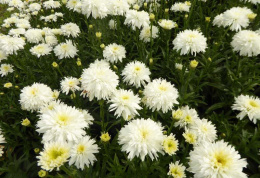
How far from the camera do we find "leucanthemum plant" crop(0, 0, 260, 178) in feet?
5.55

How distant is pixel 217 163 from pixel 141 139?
2.03ft

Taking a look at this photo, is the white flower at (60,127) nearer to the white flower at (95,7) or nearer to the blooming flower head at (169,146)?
the blooming flower head at (169,146)

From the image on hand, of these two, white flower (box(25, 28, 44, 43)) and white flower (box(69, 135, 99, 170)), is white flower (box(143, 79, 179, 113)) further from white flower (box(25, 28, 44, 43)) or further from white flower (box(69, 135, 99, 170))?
white flower (box(25, 28, 44, 43))

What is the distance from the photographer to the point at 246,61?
128 inches

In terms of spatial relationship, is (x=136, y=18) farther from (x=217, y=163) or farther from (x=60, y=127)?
(x=217, y=163)

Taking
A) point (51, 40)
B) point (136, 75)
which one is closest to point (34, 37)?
point (51, 40)

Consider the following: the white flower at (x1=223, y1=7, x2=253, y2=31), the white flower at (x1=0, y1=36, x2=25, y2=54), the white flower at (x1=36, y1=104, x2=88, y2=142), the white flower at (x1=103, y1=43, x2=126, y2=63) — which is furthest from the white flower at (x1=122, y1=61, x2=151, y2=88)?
the white flower at (x1=0, y1=36, x2=25, y2=54)

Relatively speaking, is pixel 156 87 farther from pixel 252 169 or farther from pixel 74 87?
pixel 252 169

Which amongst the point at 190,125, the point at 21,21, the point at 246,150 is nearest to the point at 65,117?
the point at 190,125

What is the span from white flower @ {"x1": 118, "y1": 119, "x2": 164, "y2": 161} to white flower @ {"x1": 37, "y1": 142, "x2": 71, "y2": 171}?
1.59 ft

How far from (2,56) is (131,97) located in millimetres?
2770

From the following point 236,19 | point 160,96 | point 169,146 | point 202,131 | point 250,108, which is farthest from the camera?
point 236,19

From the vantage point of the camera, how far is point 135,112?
200cm

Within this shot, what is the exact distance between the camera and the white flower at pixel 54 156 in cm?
150
